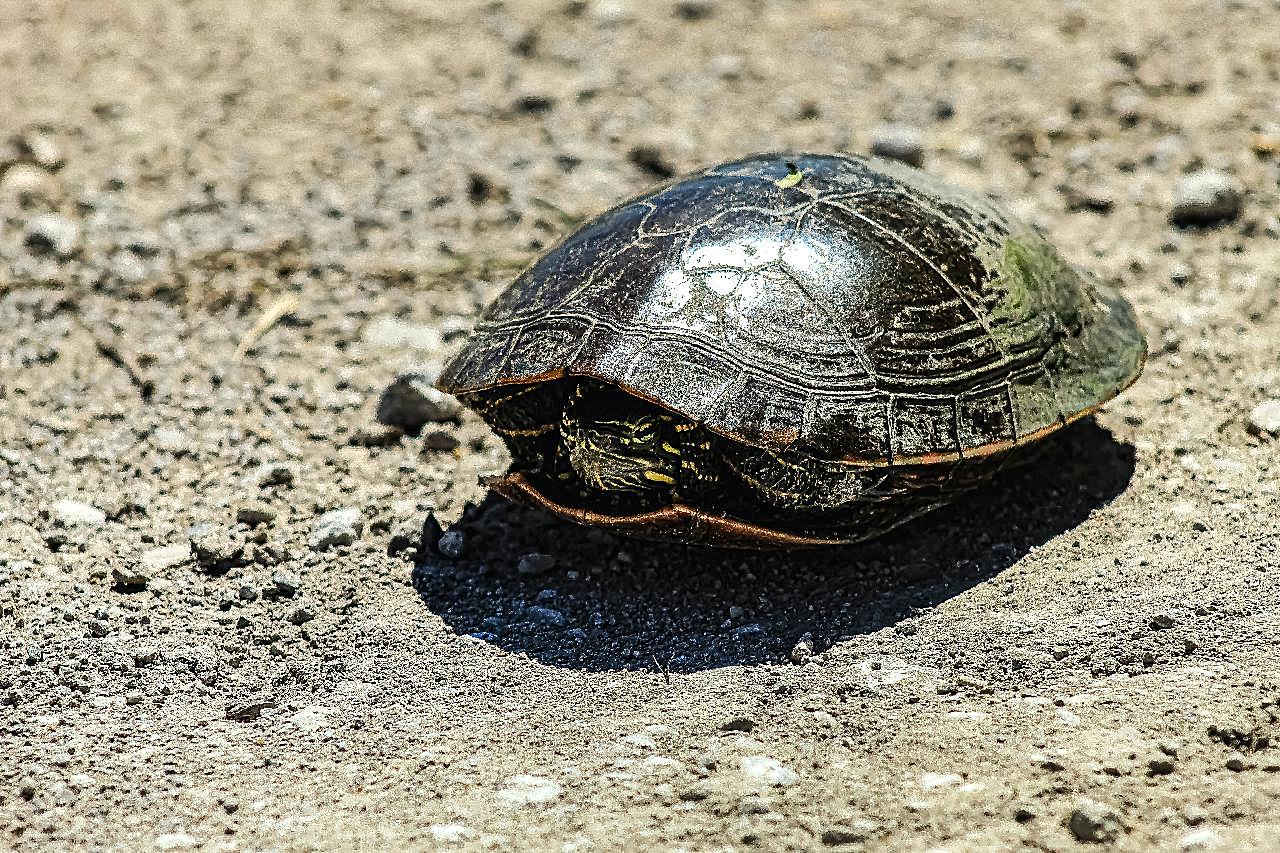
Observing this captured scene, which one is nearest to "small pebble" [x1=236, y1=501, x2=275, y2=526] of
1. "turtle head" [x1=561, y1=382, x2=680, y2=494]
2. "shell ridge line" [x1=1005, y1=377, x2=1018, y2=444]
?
"turtle head" [x1=561, y1=382, x2=680, y2=494]

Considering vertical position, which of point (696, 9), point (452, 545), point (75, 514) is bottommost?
point (75, 514)

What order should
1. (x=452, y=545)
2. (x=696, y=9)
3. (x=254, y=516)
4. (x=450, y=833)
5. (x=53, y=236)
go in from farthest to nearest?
1. (x=696, y=9)
2. (x=53, y=236)
3. (x=254, y=516)
4. (x=452, y=545)
5. (x=450, y=833)

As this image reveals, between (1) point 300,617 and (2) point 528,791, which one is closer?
(2) point 528,791

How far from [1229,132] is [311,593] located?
543 cm

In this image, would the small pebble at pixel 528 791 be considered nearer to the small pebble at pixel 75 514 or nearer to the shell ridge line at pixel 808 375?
the shell ridge line at pixel 808 375

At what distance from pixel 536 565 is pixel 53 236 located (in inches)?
137

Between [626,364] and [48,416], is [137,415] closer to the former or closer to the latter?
[48,416]

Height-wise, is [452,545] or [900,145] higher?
[900,145]

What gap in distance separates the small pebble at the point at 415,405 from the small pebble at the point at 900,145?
3.09 m

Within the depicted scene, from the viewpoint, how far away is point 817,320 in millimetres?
4125

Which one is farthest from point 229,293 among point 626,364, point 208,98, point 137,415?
point 626,364

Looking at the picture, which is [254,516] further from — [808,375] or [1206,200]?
[1206,200]

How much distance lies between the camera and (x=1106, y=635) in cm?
391

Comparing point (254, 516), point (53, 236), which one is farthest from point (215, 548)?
point (53, 236)
